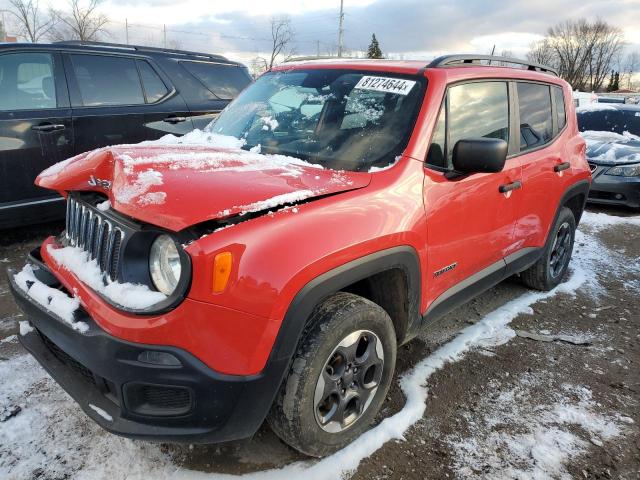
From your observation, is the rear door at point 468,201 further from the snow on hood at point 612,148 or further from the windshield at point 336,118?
the snow on hood at point 612,148

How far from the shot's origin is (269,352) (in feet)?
6.37

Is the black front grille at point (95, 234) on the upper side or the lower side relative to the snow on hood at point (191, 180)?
lower

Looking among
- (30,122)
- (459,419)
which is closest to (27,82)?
(30,122)

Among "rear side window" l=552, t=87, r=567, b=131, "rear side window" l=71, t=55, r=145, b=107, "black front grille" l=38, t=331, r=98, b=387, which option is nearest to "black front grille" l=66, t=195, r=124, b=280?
"black front grille" l=38, t=331, r=98, b=387

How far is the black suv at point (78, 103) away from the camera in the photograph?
14.8ft

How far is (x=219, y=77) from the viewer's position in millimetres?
6129

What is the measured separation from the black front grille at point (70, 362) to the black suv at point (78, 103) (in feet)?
8.90

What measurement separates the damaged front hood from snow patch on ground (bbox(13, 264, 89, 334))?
18.0 inches

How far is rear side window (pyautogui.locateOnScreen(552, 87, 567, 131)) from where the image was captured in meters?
4.16

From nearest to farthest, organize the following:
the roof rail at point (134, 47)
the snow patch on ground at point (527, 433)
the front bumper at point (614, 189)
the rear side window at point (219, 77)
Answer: the snow patch on ground at point (527, 433)
the roof rail at point (134, 47)
the rear side window at point (219, 77)
the front bumper at point (614, 189)

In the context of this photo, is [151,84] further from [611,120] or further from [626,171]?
[611,120]

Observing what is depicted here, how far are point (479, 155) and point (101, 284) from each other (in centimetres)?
187

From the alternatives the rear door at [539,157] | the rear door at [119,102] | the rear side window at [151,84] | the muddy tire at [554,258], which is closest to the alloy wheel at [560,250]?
the muddy tire at [554,258]

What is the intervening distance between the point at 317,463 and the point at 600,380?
77.1 inches
